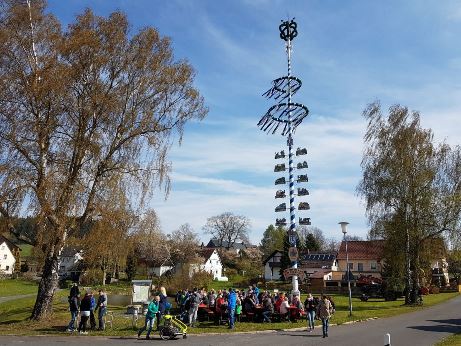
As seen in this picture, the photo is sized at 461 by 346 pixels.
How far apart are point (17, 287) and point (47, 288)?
36.2 m

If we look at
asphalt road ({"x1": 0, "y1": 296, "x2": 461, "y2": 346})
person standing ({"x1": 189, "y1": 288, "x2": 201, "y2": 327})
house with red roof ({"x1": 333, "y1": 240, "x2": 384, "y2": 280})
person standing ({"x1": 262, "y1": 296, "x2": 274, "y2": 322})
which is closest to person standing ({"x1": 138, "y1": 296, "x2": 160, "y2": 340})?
Answer: asphalt road ({"x1": 0, "y1": 296, "x2": 461, "y2": 346})

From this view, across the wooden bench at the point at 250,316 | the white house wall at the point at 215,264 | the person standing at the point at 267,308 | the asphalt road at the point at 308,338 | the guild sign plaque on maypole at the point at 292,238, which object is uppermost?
the guild sign plaque on maypole at the point at 292,238

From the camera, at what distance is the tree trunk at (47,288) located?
68.0ft

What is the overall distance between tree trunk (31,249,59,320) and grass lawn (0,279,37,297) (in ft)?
89.7

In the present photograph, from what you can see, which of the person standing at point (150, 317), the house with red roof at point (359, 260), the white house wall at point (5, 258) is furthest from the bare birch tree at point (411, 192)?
the white house wall at point (5, 258)

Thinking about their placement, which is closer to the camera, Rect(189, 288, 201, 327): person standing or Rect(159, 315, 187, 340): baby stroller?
Rect(159, 315, 187, 340): baby stroller

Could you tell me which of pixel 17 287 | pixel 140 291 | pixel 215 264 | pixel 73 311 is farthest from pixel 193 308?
pixel 215 264

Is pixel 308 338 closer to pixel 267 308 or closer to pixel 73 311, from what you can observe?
pixel 267 308

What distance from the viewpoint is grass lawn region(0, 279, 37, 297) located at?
46500 millimetres

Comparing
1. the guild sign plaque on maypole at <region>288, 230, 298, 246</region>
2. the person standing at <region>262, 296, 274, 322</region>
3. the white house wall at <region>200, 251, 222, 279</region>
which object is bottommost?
the person standing at <region>262, 296, 274, 322</region>

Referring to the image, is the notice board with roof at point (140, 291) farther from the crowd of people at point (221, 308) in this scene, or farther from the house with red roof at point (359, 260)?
the house with red roof at point (359, 260)

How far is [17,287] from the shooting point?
2072 inches

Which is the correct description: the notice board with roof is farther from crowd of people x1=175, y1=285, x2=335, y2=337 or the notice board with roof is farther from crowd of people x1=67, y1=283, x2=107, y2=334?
crowd of people x1=67, y1=283, x2=107, y2=334

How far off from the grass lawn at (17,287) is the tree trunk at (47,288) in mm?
27348
